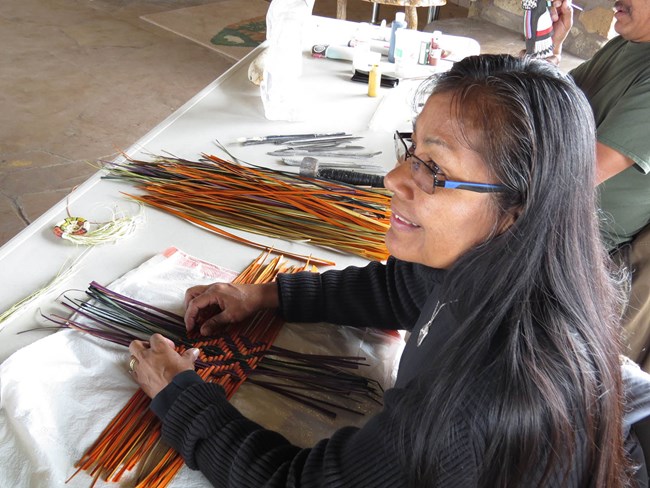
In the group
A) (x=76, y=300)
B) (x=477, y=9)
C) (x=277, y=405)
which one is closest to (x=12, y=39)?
(x=477, y=9)

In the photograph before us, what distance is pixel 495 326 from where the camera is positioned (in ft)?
3.12

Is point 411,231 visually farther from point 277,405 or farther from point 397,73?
point 397,73

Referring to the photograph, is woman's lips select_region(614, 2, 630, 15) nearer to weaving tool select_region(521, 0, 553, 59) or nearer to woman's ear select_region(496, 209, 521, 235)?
weaving tool select_region(521, 0, 553, 59)

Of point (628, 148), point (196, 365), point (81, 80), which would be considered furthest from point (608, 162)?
point (81, 80)

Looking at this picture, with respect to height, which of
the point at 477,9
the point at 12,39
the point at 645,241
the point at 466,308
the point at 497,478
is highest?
the point at 466,308

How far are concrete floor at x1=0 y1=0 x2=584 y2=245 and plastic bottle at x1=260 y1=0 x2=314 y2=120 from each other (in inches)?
68.3

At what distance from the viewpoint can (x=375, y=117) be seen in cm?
230

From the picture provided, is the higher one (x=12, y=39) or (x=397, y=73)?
(x=397, y=73)

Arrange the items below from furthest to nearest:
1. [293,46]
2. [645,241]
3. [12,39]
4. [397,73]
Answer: [12,39]
[397,73]
[293,46]
[645,241]

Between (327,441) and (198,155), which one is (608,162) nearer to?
(327,441)

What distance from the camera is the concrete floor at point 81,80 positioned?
371cm

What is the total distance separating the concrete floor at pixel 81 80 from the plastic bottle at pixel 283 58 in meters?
1.73

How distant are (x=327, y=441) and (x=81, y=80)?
435 cm

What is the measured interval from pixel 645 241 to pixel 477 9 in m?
4.19
